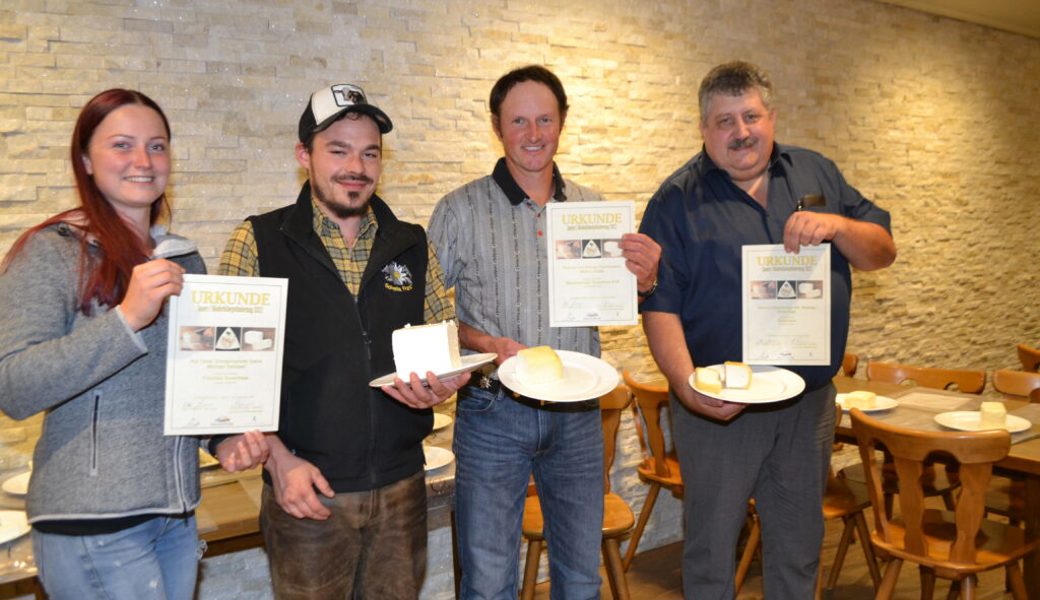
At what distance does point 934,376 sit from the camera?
417 cm

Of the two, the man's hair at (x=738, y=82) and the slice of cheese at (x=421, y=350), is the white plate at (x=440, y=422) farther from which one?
the man's hair at (x=738, y=82)

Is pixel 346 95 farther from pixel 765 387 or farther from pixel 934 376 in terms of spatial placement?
pixel 934 376

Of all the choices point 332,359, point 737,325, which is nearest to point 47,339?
point 332,359

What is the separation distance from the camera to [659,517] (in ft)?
15.3

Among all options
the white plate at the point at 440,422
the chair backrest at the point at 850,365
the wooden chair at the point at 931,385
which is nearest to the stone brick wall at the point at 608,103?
the white plate at the point at 440,422

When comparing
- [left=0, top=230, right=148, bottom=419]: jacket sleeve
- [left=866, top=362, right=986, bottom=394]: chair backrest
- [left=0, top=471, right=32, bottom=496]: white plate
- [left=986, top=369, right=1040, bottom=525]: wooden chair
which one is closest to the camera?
[left=0, top=230, right=148, bottom=419]: jacket sleeve

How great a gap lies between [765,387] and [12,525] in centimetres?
212

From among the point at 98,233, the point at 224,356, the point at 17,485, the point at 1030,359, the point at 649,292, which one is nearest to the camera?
the point at 98,233

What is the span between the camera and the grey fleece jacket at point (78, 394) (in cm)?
149

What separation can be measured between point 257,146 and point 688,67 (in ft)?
8.39

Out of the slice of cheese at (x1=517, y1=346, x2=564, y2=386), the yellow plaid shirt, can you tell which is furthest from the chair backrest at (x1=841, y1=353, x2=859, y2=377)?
the yellow plaid shirt

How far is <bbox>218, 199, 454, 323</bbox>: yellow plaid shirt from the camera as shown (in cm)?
190

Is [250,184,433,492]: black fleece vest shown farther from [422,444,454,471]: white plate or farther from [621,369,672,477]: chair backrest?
[621,369,672,477]: chair backrest

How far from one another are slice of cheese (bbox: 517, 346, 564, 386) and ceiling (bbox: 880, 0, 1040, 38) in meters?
4.93
